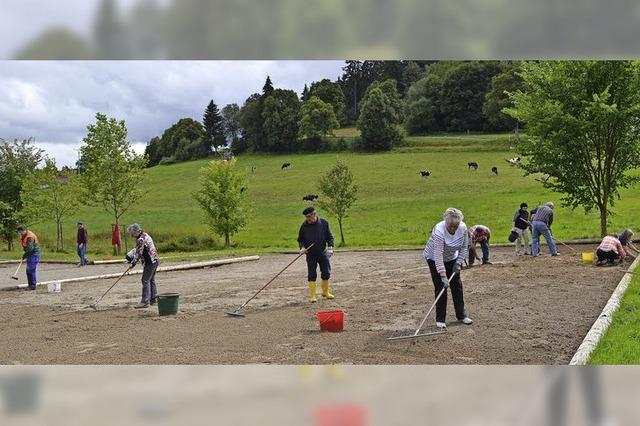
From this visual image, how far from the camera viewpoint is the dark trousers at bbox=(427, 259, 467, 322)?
8.45 meters

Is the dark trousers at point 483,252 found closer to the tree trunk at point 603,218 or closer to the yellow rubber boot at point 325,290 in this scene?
the yellow rubber boot at point 325,290

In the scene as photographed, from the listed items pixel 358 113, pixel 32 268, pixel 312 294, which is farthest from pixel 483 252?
pixel 32 268

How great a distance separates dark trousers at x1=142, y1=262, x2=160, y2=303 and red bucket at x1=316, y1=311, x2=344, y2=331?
12.7 feet

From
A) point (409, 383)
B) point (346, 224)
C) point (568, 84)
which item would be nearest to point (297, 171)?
point (346, 224)

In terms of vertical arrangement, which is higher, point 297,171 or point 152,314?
point 297,171

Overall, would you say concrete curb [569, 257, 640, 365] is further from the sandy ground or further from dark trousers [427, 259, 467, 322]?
dark trousers [427, 259, 467, 322]

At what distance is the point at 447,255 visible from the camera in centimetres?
853

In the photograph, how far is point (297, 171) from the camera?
2433 cm

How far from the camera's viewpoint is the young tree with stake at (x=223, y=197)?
24.7 m

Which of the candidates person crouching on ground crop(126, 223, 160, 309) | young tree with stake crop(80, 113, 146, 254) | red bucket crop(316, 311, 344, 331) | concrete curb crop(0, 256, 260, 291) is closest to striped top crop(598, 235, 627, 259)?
red bucket crop(316, 311, 344, 331)

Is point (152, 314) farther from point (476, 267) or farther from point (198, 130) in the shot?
point (198, 130)

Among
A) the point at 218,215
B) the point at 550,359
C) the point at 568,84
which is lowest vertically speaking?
the point at 550,359

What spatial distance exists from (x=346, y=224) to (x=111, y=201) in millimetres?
8905

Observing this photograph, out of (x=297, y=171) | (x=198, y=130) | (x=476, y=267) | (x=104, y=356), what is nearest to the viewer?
(x=104, y=356)
